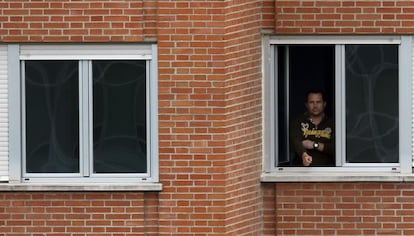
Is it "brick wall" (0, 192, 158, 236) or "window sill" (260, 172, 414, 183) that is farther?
"window sill" (260, 172, 414, 183)

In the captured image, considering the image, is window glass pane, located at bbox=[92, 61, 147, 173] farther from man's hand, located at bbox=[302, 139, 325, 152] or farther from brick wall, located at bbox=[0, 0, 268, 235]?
man's hand, located at bbox=[302, 139, 325, 152]

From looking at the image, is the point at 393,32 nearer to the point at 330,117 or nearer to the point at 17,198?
the point at 330,117

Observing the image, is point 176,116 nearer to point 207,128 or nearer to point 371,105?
point 207,128

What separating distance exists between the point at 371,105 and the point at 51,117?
3289mm

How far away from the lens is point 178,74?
1623 centimetres

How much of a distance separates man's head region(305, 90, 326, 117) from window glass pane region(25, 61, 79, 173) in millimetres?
2428

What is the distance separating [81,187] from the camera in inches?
643

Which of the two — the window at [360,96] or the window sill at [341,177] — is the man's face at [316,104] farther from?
the window sill at [341,177]

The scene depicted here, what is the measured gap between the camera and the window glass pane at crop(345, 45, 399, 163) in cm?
1681

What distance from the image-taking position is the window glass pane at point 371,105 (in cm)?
1681

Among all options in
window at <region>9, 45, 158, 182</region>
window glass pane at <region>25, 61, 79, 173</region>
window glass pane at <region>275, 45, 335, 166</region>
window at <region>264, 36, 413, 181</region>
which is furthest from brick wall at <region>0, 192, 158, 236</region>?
window glass pane at <region>275, 45, 335, 166</region>

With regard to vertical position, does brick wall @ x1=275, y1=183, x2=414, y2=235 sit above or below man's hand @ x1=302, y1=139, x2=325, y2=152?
below

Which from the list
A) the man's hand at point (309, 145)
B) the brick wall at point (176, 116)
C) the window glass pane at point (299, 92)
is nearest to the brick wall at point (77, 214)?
the brick wall at point (176, 116)

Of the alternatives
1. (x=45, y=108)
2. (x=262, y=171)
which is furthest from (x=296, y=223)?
(x=45, y=108)
